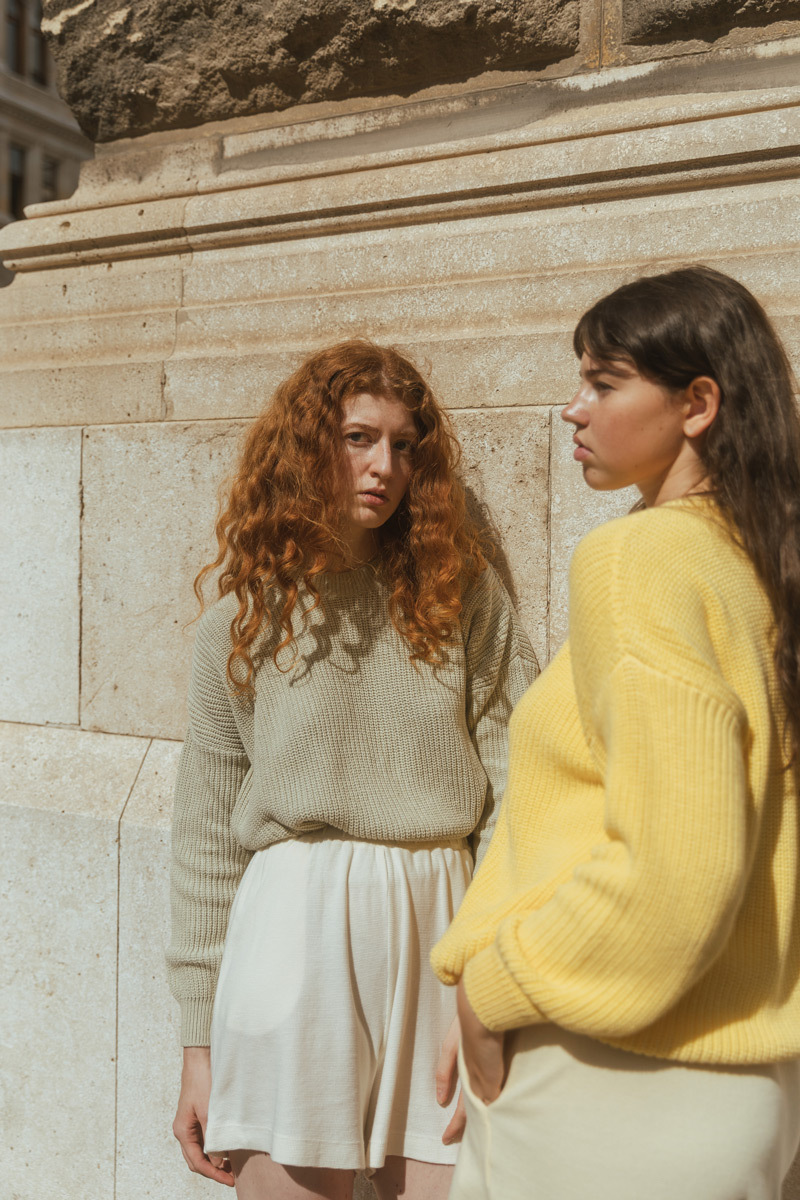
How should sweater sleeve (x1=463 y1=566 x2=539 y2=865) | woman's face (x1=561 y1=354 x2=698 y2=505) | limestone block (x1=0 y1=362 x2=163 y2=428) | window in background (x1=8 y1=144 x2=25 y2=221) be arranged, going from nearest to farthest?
woman's face (x1=561 y1=354 x2=698 y2=505) → sweater sleeve (x1=463 y1=566 x2=539 y2=865) → limestone block (x1=0 y1=362 x2=163 y2=428) → window in background (x1=8 y1=144 x2=25 y2=221)

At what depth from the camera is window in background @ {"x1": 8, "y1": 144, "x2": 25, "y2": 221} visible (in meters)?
39.7

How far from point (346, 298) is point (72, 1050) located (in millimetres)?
2224

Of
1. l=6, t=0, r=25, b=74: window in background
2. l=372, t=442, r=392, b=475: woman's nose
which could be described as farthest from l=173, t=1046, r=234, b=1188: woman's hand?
l=6, t=0, r=25, b=74: window in background

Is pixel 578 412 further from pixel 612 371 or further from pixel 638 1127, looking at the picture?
pixel 638 1127

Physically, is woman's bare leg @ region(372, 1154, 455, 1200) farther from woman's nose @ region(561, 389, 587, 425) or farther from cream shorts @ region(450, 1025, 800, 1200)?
woman's nose @ region(561, 389, 587, 425)

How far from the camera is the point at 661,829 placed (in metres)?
1.22

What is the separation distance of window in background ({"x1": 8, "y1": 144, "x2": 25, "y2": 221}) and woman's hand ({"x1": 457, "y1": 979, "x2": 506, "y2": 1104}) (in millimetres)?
43518

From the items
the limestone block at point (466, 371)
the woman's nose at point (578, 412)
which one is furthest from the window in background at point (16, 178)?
the woman's nose at point (578, 412)

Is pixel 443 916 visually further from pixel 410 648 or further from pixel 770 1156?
pixel 770 1156

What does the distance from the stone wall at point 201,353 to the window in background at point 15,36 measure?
138ft

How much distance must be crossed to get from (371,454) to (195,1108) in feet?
4.72

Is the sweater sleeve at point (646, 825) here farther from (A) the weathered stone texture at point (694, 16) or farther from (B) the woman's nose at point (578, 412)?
(A) the weathered stone texture at point (694, 16)

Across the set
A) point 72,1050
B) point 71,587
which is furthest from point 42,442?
point 72,1050

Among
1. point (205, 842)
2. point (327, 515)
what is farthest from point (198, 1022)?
point (327, 515)
